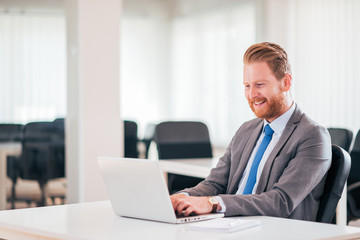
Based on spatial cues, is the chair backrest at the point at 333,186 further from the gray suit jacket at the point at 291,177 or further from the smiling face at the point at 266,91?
the smiling face at the point at 266,91

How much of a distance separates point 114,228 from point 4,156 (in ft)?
12.0

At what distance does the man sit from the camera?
83.1 inches

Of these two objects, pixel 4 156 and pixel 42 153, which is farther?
pixel 42 153

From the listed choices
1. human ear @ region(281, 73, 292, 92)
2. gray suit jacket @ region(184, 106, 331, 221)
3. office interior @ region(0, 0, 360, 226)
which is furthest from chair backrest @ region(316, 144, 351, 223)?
office interior @ region(0, 0, 360, 226)

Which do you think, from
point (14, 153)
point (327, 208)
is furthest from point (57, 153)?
point (327, 208)

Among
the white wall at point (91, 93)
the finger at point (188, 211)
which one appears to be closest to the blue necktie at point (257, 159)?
the finger at point (188, 211)

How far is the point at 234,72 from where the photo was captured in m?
7.27

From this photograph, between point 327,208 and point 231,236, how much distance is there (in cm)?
62

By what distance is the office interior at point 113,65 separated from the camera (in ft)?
17.1

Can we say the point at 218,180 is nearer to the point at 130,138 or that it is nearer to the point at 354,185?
the point at 354,185

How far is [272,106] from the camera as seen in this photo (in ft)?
7.74

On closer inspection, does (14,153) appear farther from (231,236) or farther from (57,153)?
(231,236)

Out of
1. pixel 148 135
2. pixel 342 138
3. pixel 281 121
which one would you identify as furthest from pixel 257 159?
pixel 148 135

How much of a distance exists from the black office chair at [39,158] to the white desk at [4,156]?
44 mm
